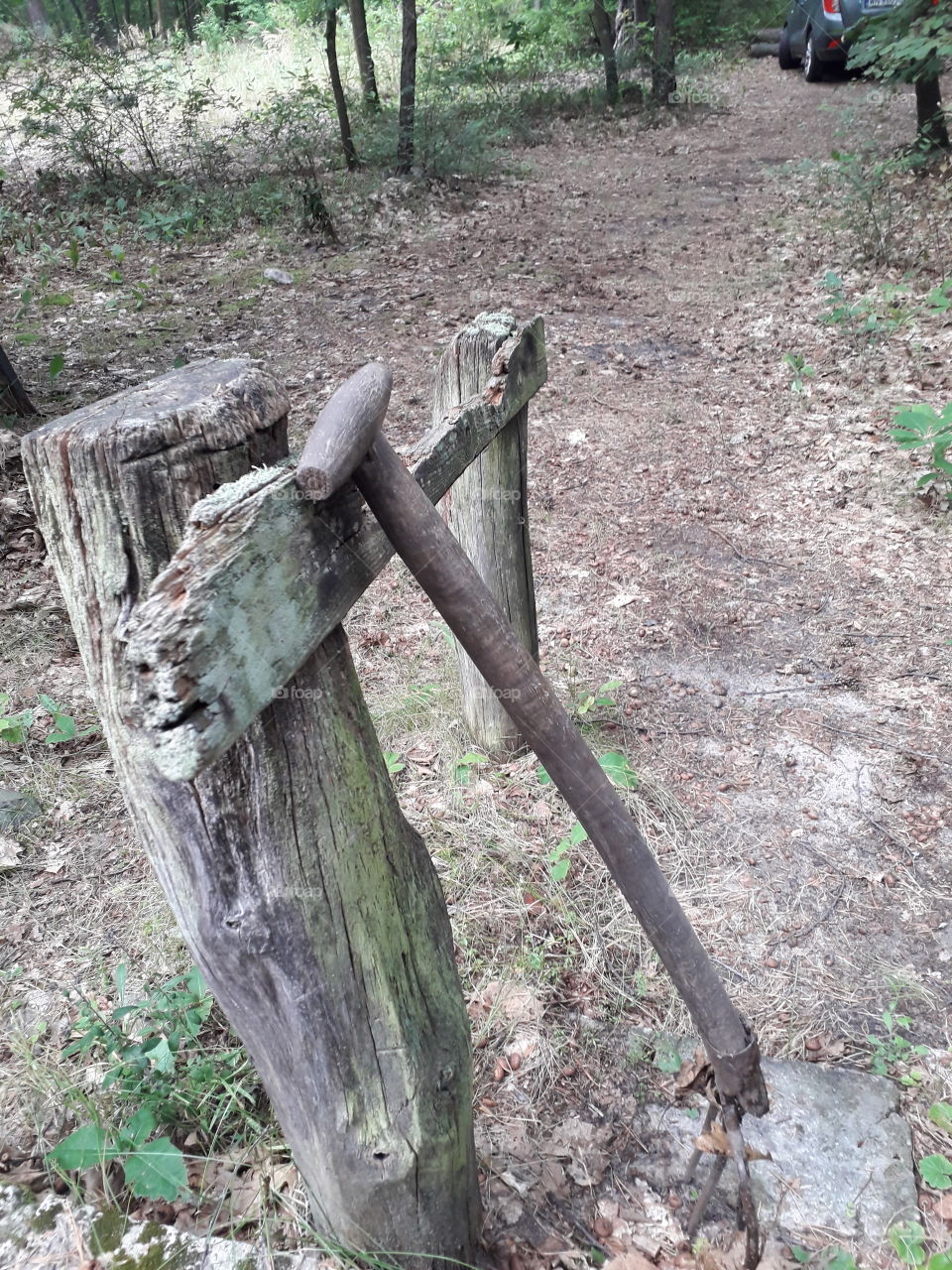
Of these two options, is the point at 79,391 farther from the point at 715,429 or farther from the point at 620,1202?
the point at 620,1202

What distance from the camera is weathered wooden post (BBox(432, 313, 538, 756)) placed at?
2.43 meters

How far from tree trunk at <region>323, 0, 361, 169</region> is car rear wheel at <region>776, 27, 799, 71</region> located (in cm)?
881

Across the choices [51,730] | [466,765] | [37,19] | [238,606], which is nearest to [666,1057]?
[466,765]

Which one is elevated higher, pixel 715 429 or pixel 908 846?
pixel 715 429

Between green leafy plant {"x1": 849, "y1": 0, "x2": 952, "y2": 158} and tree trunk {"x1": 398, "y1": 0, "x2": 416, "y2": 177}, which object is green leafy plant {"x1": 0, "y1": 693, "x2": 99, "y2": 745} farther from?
tree trunk {"x1": 398, "y1": 0, "x2": 416, "y2": 177}

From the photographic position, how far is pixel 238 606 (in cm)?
96

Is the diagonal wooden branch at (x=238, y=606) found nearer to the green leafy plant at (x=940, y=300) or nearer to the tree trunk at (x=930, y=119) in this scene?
the green leafy plant at (x=940, y=300)

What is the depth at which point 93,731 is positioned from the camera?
3207 mm

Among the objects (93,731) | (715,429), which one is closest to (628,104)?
(715,429)

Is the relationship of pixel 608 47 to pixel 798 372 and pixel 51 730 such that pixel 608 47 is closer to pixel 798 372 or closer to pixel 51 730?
pixel 798 372

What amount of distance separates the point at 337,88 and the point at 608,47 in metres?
6.03

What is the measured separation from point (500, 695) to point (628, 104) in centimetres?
1416

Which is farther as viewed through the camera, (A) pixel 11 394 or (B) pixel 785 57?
(B) pixel 785 57

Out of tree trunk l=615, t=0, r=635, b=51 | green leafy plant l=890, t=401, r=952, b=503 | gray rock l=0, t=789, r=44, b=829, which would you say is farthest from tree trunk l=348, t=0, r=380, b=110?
gray rock l=0, t=789, r=44, b=829
